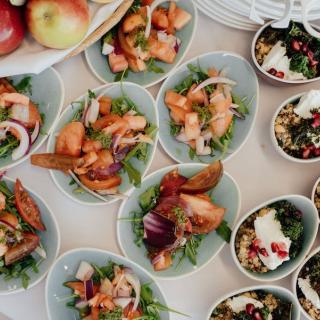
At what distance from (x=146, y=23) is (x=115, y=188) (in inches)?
18.2

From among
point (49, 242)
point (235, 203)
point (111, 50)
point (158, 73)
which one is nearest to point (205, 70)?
point (158, 73)

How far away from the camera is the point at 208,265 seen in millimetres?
1754

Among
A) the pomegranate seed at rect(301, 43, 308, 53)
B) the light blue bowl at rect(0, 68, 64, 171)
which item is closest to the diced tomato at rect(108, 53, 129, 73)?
the light blue bowl at rect(0, 68, 64, 171)

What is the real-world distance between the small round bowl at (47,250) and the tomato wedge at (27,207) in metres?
0.01

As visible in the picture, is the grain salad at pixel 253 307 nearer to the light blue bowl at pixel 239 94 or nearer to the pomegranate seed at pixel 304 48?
the light blue bowl at pixel 239 94

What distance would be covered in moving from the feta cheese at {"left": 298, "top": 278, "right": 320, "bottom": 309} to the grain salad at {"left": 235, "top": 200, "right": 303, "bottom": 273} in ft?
0.24

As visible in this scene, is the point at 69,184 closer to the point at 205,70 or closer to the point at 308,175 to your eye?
the point at 205,70

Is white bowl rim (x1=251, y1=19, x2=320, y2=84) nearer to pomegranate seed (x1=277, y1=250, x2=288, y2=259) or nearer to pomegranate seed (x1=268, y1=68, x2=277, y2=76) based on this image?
pomegranate seed (x1=268, y1=68, x2=277, y2=76)

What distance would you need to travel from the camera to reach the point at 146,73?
1.74 m

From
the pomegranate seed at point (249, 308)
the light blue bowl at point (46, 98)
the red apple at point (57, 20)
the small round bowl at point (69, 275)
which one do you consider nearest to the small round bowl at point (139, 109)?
the light blue bowl at point (46, 98)

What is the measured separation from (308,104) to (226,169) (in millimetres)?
294

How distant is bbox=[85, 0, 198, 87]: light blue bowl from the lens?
1729 millimetres

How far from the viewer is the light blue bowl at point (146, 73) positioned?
5.67 ft

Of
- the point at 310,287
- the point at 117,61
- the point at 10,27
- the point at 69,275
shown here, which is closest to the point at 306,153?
the point at 310,287
